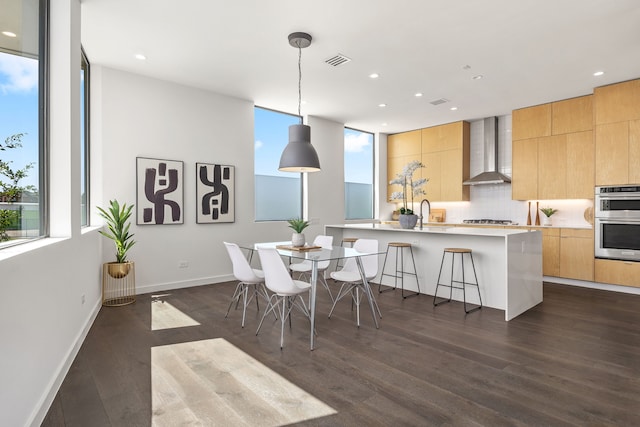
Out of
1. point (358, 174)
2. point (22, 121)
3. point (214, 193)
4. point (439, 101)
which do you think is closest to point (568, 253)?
point (439, 101)

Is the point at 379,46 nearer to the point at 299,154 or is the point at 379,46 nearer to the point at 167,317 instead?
the point at 299,154

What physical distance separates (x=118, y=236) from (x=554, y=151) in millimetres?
6825

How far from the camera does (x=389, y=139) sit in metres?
8.80

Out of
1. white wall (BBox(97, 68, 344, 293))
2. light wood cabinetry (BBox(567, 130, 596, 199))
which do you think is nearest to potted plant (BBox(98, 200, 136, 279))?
white wall (BBox(97, 68, 344, 293))

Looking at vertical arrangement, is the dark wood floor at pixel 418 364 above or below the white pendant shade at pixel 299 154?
below

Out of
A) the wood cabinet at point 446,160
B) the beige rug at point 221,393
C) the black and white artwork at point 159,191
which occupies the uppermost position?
the wood cabinet at point 446,160

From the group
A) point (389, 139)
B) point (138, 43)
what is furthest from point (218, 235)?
point (389, 139)

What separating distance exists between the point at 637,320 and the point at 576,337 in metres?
1.17

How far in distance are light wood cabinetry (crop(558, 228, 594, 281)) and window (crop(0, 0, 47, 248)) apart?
22.4 ft

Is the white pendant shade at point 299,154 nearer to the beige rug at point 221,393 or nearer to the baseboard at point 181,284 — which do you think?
the beige rug at point 221,393

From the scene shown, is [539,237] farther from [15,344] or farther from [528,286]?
[15,344]

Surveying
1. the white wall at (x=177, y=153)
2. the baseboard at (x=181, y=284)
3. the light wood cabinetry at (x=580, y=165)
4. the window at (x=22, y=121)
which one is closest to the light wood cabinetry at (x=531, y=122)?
the light wood cabinetry at (x=580, y=165)

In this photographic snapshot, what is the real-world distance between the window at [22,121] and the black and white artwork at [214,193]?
9.25 feet

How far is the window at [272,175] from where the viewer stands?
21.3 feet
